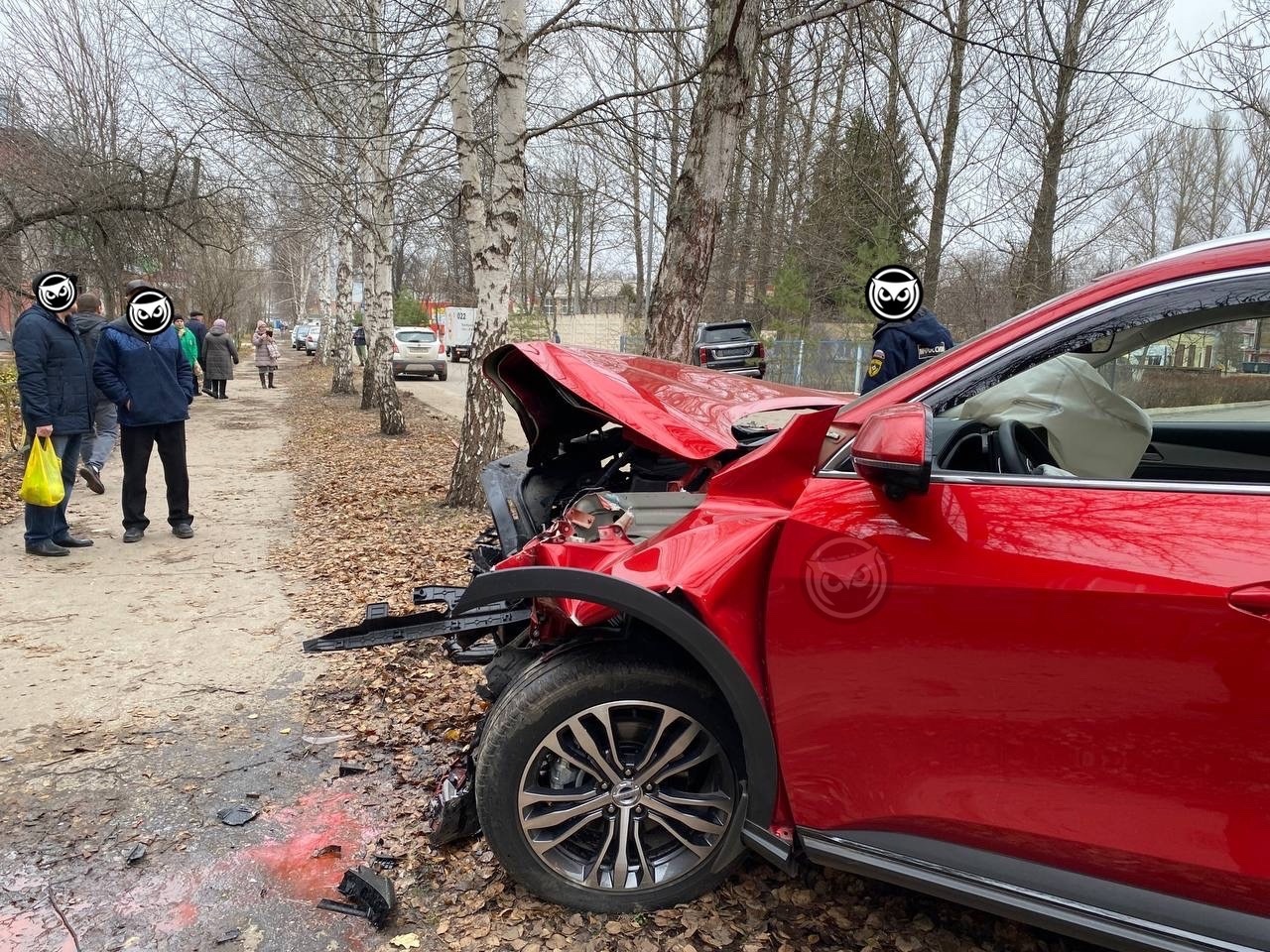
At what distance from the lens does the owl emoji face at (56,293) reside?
6.18 m

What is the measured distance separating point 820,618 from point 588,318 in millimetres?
44756

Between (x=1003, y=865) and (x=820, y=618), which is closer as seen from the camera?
(x=1003, y=865)

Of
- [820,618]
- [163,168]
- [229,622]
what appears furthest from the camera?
[163,168]

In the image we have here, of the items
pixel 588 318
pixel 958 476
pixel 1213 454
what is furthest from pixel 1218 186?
pixel 588 318

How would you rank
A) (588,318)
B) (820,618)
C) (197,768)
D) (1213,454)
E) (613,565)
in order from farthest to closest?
(588,318)
(197,768)
(1213,454)
(613,565)
(820,618)

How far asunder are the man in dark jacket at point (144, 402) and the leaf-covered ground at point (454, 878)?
114 centimetres

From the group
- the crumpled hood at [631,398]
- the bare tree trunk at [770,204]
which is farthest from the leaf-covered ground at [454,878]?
the bare tree trunk at [770,204]

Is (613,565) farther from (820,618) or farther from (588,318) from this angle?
(588,318)

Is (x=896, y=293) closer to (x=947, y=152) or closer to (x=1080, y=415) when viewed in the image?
(x=1080, y=415)

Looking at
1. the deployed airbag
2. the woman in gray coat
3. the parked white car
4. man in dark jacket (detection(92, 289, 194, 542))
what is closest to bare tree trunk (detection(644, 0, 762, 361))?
the deployed airbag

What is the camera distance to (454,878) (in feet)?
8.75

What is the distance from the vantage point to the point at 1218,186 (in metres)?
21.7

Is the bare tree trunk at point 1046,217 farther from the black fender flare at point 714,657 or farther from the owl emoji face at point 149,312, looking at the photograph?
the black fender flare at point 714,657

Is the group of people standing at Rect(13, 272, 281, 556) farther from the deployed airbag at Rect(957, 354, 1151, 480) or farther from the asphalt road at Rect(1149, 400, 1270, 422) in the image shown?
the asphalt road at Rect(1149, 400, 1270, 422)
